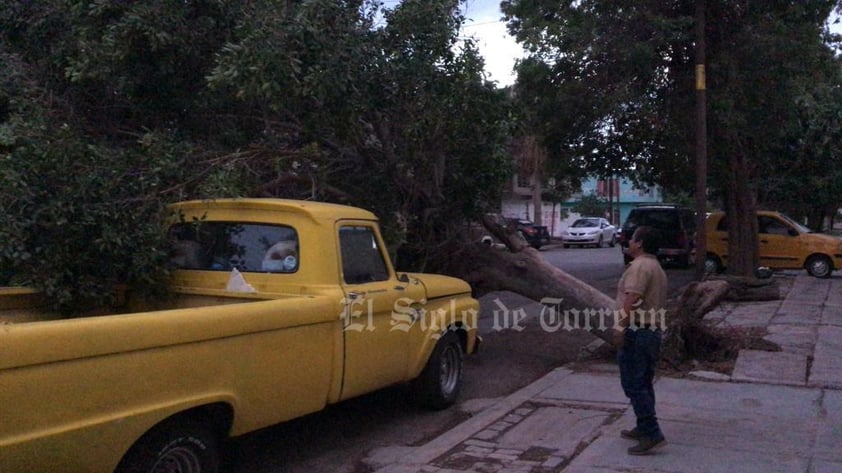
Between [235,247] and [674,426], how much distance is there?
3825 mm

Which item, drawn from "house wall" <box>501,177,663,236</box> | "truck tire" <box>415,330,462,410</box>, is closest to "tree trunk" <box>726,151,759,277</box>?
"truck tire" <box>415,330,462,410</box>

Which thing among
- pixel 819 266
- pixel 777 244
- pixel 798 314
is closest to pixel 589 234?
pixel 777 244

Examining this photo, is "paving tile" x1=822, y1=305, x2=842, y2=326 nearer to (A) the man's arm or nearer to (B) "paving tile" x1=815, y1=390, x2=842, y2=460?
(B) "paving tile" x1=815, y1=390, x2=842, y2=460

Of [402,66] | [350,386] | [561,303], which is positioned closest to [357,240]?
[350,386]

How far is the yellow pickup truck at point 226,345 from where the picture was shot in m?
4.30

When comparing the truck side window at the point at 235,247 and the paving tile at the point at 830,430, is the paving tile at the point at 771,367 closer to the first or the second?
the paving tile at the point at 830,430

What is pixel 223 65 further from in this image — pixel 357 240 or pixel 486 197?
pixel 486 197

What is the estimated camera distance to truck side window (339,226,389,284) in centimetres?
700

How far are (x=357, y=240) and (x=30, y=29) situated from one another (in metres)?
4.87

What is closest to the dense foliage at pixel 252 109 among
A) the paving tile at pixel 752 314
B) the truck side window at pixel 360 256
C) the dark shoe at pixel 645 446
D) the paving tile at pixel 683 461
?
the truck side window at pixel 360 256

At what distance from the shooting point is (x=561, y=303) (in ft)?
35.2

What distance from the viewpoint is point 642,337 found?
6555 mm

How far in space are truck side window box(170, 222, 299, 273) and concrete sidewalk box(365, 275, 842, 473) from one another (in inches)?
65.1

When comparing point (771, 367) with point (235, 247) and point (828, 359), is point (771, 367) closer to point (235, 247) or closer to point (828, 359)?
point (828, 359)
